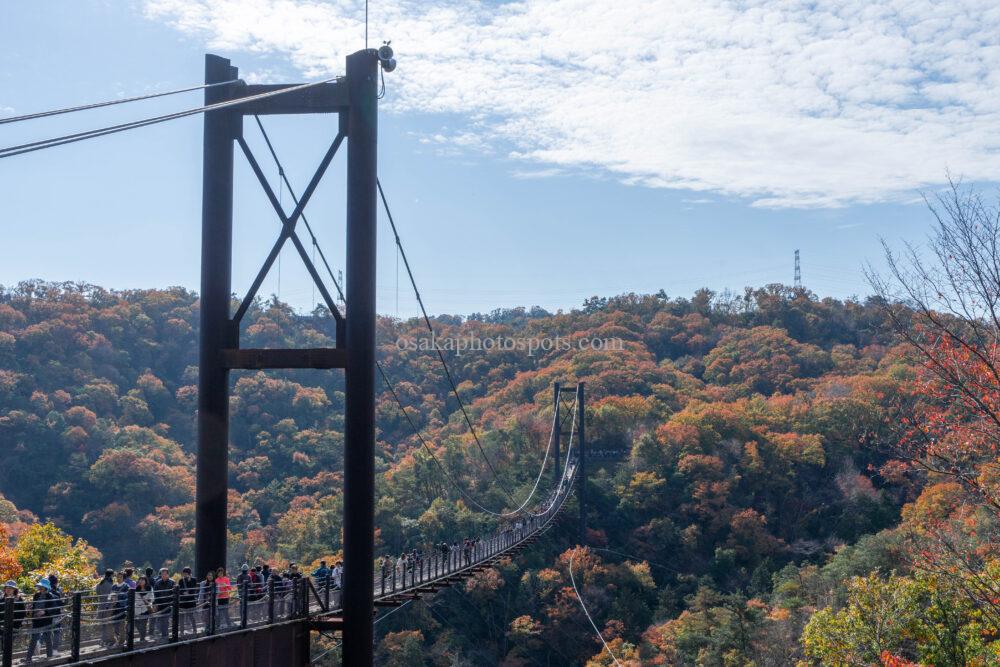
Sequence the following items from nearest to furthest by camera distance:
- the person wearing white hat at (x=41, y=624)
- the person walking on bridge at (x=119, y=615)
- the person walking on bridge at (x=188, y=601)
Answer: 1. the person wearing white hat at (x=41, y=624)
2. the person walking on bridge at (x=119, y=615)
3. the person walking on bridge at (x=188, y=601)

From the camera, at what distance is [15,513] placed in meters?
40.8

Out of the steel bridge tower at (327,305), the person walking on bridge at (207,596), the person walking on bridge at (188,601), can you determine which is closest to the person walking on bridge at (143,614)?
the person walking on bridge at (188,601)

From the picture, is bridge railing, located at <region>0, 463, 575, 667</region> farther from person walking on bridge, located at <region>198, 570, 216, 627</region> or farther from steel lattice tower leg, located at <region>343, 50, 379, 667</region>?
steel lattice tower leg, located at <region>343, 50, 379, 667</region>

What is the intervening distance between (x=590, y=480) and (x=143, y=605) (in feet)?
119

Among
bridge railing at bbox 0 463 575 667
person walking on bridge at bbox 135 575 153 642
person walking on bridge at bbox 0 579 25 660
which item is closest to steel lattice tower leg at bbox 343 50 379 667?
bridge railing at bbox 0 463 575 667

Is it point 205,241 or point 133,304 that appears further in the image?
point 133,304

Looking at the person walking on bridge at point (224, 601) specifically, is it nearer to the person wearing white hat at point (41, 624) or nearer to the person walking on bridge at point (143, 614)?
the person walking on bridge at point (143, 614)

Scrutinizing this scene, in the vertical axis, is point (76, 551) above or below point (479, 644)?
above

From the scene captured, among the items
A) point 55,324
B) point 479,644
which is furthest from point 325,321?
point 479,644

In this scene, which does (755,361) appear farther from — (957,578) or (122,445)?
(957,578)

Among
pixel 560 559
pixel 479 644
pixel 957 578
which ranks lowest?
pixel 479 644

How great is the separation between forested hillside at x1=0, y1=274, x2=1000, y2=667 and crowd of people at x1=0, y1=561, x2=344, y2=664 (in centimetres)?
1024

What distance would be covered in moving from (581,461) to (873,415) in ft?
42.2

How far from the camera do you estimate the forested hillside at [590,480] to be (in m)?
27.9
